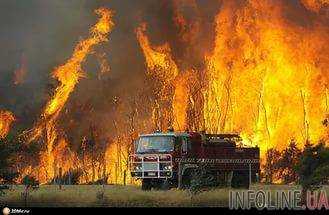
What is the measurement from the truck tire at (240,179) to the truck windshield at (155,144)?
17.6ft

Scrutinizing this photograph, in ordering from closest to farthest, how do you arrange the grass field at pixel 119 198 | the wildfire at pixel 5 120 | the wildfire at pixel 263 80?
the grass field at pixel 119 198 < the wildfire at pixel 263 80 < the wildfire at pixel 5 120

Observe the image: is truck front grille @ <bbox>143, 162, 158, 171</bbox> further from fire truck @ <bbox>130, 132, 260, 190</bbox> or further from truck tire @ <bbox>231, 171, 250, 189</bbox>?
truck tire @ <bbox>231, 171, 250, 189</bbox>

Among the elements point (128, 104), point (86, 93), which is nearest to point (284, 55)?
point (128, 104)

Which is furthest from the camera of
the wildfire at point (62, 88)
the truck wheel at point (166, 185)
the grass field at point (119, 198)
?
the wildfire at point (62, 88)

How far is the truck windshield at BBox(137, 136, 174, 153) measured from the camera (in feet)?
162

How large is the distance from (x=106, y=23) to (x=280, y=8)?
1783 cm

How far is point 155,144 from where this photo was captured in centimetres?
4984

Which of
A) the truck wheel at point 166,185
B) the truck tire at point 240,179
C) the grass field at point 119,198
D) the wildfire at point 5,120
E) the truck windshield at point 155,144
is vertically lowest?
the grass field at point 119,198

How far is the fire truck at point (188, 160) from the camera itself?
161 ft

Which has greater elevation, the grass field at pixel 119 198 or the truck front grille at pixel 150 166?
the truck front grille at pixel 150 166

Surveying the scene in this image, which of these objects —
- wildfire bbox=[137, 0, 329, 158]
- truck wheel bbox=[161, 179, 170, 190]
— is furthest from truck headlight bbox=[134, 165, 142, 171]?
wildfire bbox=[137, 0, 329, 158]

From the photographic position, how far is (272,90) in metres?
70.4

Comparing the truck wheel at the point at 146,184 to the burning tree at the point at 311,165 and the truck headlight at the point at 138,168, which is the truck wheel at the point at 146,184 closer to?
the truck headlight at the point at 138,168

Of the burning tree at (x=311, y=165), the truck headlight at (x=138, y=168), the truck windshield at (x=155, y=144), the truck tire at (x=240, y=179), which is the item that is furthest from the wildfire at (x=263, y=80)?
the burning tree at (x=311, y=165)
